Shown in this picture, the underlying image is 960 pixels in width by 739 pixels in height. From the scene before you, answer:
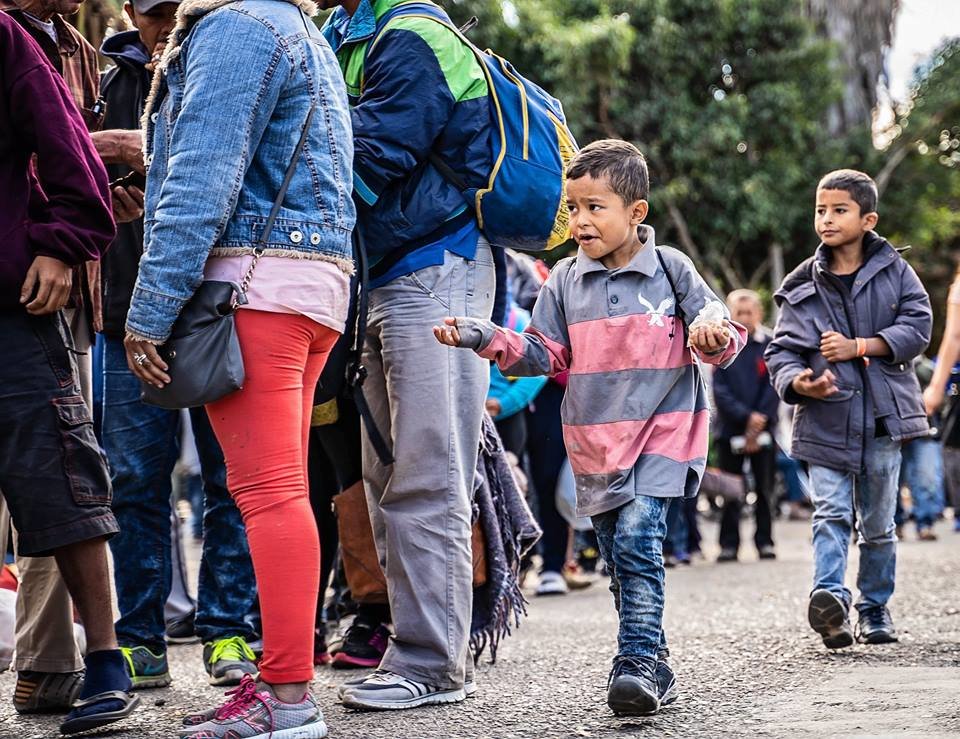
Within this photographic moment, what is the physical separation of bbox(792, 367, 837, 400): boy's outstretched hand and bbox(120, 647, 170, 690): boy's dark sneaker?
2.87m

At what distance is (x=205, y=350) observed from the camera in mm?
3691

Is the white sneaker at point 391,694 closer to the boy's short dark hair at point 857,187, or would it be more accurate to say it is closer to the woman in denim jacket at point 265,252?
the woman in denim jacket at point 265,252

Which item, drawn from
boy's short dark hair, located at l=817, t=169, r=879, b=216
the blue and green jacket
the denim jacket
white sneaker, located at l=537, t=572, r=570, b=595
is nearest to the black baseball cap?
the blue and green jacket

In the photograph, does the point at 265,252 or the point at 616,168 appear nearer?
the point at 265,252

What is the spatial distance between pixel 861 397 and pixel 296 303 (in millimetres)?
3088

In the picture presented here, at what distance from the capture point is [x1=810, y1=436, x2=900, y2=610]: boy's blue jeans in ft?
19.5

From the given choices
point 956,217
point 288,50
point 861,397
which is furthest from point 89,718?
point 956,217

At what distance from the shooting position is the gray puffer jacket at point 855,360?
19.6 feet

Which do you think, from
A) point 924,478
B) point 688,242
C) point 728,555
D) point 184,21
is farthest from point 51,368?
point 688,242

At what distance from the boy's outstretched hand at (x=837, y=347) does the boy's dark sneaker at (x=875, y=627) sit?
1.06 metres

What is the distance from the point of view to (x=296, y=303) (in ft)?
12.5

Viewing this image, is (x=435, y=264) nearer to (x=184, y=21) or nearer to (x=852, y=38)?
(x=184, y=21)

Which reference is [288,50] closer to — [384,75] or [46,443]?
[384,75]

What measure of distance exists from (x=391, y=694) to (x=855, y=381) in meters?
2.71
